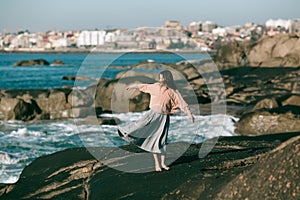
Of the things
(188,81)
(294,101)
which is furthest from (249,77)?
(294,101)

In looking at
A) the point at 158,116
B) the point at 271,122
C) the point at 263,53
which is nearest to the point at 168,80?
the point at 158,116

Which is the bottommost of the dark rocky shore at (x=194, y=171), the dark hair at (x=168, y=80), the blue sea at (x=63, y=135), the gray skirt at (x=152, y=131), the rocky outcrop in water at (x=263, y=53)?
the rocky outcrop in water at (x=263, y=53)

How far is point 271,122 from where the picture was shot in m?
19.4

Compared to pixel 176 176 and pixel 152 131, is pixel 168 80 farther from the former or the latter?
pixel 176 176

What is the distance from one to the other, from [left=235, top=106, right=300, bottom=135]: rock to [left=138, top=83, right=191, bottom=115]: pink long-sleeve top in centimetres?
1099

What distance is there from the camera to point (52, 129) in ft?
76.0

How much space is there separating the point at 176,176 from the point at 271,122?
11.7 m

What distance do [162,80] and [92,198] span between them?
2139 millimetres

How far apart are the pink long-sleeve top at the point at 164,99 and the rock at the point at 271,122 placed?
10985 millimetres

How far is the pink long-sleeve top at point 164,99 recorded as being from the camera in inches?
342

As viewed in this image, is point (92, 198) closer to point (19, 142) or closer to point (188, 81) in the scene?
point (19, 142)

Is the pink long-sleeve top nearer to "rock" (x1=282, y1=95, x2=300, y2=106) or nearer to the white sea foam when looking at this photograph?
the white sea foam

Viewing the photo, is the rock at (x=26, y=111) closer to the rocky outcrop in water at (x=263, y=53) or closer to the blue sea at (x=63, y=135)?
the blue sea at (x=63, y=135)

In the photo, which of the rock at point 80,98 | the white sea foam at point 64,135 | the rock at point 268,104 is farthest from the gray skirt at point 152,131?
the rock at point 80,98
